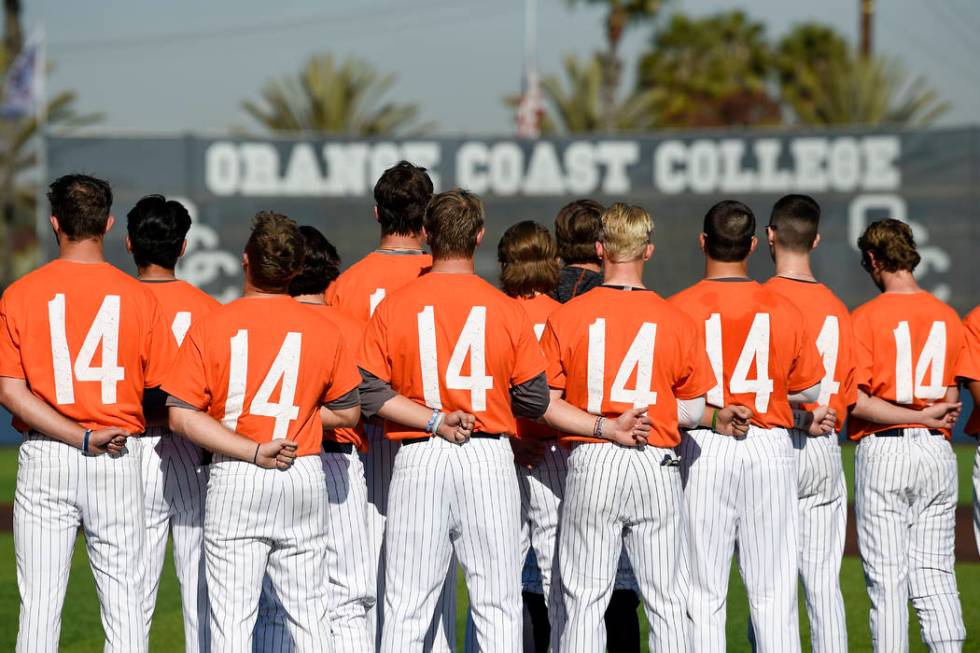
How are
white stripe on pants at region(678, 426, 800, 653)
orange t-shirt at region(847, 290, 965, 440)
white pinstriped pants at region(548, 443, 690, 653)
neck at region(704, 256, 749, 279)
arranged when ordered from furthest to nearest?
orange t-shirt at region(847, 290, 965, 440), neck at region(704, 256, 749, 279), white stripe on pants at region(678, 426, 800, 653), white pinstriped pants at region(548, 443, 690, 653)

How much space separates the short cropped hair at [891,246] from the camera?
18.7 ft

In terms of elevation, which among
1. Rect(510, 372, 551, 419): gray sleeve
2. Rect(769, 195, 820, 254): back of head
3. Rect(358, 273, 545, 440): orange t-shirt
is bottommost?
Rect(510, 372, 551, 419): gray sleeve

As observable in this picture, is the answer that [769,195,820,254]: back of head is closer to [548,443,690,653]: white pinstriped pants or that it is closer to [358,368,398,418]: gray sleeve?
[548,443,690,653]: white pinstriped pants

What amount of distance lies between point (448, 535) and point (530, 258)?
48.8 inches

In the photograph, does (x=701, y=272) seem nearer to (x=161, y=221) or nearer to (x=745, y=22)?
(x=161, y=221)

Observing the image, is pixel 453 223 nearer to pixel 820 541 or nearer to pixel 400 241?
pixel 400 241

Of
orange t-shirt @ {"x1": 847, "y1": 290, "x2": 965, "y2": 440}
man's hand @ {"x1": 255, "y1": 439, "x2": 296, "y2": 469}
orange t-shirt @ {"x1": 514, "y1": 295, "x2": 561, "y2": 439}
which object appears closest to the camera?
man's hand @ {"x1": 255, "y1": 439, "x2": 296, "y2": 469}

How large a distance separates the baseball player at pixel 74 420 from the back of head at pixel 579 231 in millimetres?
1836

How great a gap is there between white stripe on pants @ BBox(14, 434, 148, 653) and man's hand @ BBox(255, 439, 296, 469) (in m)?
0.61

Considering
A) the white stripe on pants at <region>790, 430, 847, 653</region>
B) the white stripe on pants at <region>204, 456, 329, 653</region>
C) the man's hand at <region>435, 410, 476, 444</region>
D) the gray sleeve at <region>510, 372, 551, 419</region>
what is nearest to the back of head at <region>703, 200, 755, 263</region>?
the white stripe on pants at <region>790, 430, 847, 653</region>

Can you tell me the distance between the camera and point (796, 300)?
212 inches

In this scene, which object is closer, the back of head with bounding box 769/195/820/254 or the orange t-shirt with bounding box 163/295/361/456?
the orange t-shirt with bounding box 163/295/361/456

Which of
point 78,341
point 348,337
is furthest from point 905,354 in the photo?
point 78,341

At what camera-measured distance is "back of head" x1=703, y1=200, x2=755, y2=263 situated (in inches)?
200
